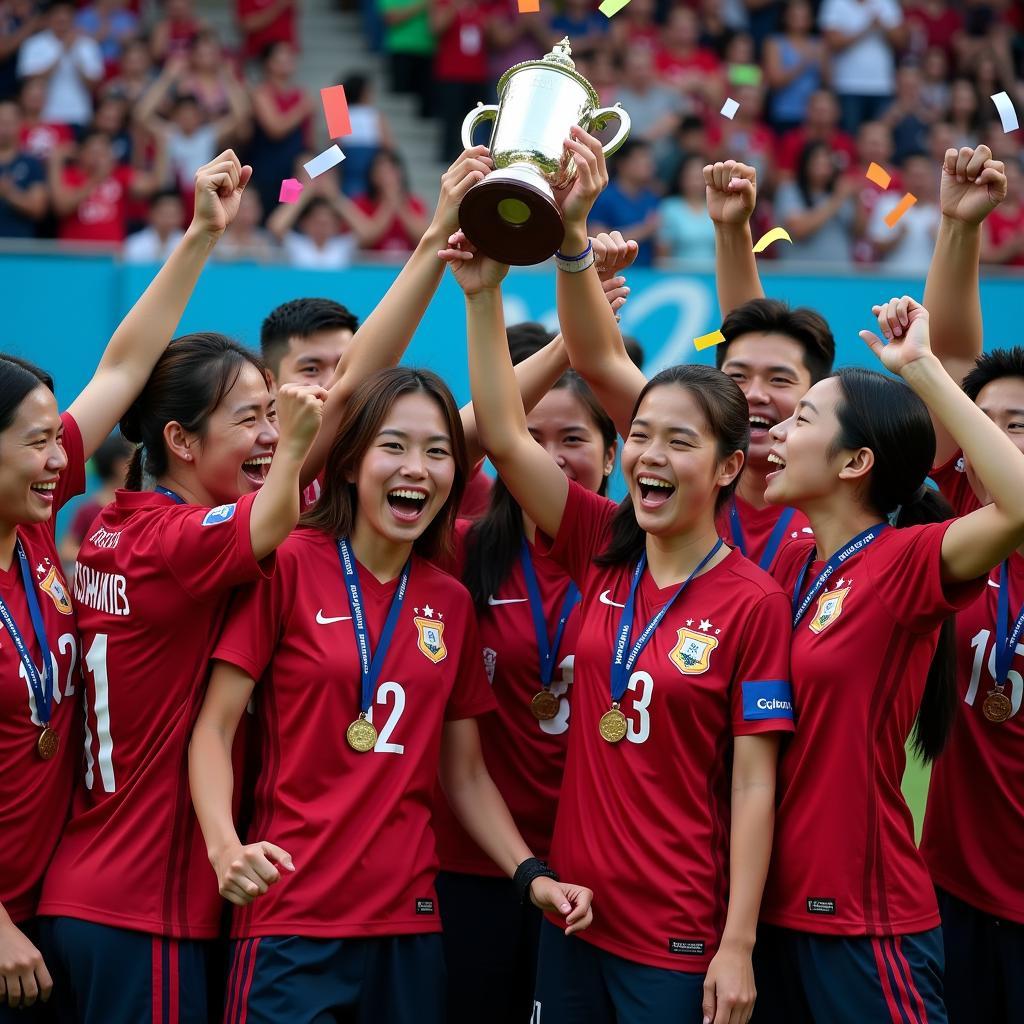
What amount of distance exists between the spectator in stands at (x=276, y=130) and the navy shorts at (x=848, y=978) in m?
9.53

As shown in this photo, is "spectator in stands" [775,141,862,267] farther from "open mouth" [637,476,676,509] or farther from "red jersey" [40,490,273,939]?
"red jersey" [40,490,273,939]

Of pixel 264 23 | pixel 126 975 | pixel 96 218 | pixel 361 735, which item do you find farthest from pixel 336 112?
pixel 264 23

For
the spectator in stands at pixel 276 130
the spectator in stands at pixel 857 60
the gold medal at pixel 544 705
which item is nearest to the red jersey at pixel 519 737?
the gold medal at pixel 544 705

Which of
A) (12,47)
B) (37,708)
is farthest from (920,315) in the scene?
(12,47)

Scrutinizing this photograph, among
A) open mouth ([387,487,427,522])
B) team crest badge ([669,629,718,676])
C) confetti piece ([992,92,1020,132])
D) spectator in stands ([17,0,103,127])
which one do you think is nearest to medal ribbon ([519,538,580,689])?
open mouth ([387,487,427,522])

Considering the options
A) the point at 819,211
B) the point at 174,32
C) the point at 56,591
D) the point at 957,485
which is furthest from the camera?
the point at 819,211

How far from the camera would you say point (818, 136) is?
1359cm

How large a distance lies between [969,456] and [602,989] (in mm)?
1539

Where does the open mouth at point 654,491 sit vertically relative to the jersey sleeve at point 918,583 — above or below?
above

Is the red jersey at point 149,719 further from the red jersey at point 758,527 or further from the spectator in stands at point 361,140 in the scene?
the spectator in stands at point 361,140

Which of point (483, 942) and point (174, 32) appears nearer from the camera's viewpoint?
point (483, 942)

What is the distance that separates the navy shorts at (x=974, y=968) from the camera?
409 centimetres

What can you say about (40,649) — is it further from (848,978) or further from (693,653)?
(848,978)

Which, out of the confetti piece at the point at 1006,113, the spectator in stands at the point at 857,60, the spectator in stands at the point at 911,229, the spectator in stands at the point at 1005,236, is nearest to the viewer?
the confetti piece at the point at 1006,113
